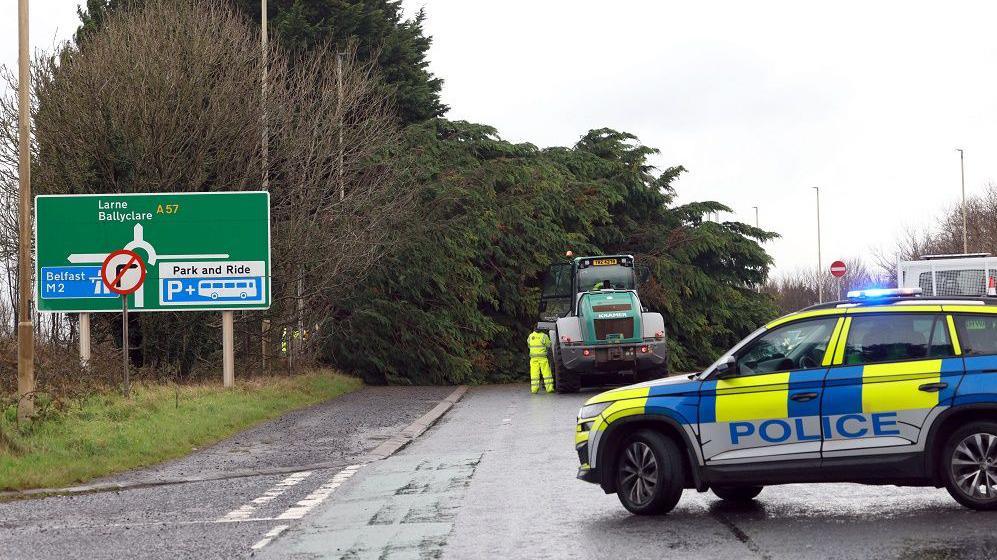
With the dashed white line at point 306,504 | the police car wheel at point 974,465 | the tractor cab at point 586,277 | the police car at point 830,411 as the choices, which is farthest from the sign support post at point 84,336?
the police car wheel at point 974,465

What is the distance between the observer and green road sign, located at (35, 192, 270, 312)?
24.8 metres

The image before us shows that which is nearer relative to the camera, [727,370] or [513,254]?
[727,370]

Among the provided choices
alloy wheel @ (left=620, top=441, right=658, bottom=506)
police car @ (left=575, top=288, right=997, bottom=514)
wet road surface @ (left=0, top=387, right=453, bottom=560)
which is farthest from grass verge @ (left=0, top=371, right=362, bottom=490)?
police car @ (left=575, top=288, right=997, bottom=514)

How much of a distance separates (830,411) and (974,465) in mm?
1045

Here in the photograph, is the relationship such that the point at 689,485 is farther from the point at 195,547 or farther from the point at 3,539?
the point at 3,539

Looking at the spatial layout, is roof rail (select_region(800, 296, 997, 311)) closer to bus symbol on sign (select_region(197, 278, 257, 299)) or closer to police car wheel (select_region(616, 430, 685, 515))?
police car wheel (select_region(616, 430, 685, 515))

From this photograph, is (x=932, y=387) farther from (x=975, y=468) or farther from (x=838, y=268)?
(x=838, y=268)

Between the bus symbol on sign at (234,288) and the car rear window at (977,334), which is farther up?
the bus symbol on sign at (234,288)

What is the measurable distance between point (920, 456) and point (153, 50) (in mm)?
22359

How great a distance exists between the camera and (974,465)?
9258 millimetres

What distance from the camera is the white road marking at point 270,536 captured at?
357 inches

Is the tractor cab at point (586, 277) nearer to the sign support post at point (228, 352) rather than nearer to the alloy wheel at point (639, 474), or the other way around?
the sign support post at point (228, 352)

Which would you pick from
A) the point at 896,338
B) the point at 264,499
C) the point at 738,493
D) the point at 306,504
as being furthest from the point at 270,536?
the point at 896,338

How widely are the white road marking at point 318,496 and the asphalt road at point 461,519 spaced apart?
0.06 feet
